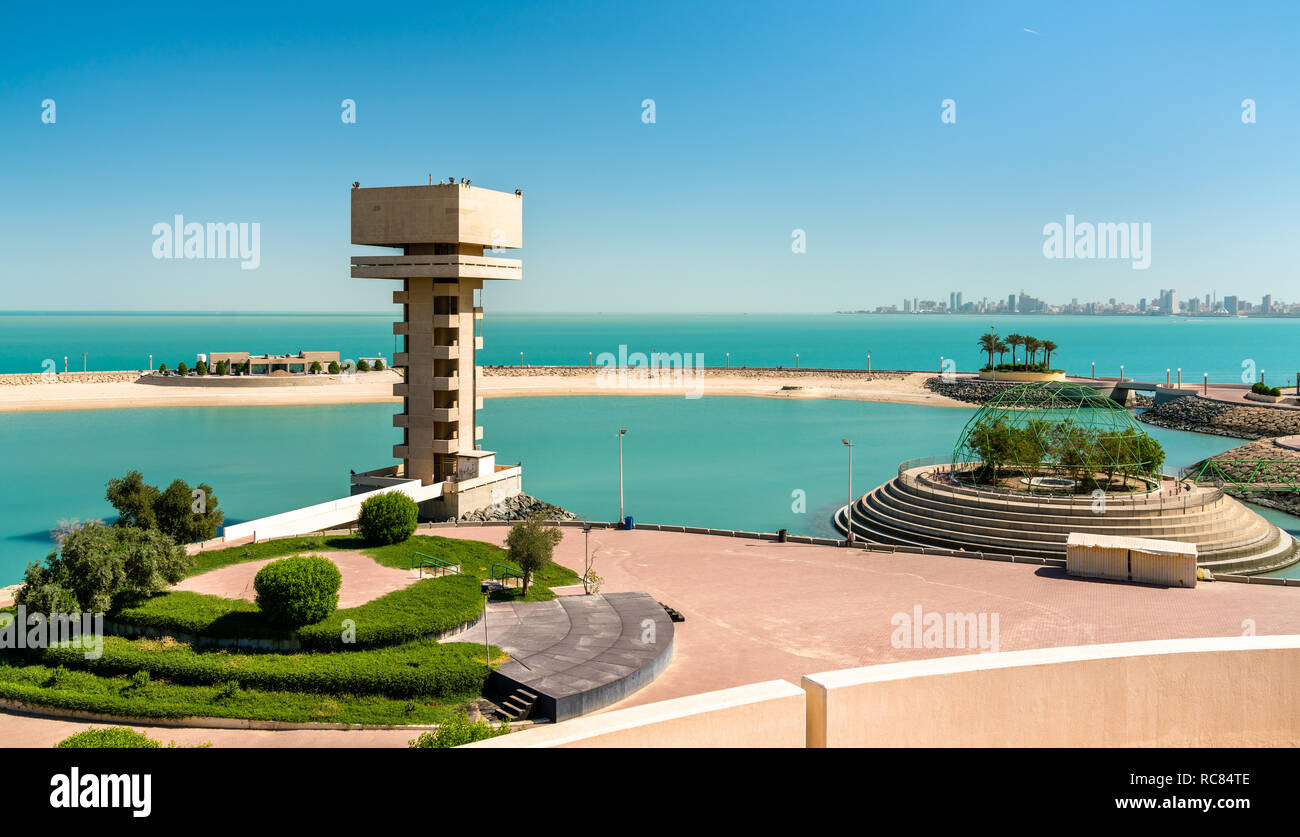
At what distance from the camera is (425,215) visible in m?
40.7

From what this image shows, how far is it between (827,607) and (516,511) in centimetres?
2121

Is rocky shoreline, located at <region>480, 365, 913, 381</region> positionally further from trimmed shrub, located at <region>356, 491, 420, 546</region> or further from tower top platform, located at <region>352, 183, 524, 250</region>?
trimmed shrub, located at <region>356, 491, 420, 546</region>

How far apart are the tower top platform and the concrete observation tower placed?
4cm

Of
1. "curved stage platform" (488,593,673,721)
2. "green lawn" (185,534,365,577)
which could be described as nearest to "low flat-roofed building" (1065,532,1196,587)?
"curved stage platform" (488,593,673,721)

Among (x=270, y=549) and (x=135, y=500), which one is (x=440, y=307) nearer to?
(x=135, y=500)

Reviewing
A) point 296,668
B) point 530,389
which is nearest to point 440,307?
point 296,668

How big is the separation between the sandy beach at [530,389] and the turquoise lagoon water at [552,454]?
3.91 m

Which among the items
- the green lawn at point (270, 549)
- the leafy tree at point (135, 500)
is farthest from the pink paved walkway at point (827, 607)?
the leafy tree at point (135, 500)

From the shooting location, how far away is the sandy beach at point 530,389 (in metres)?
97.8

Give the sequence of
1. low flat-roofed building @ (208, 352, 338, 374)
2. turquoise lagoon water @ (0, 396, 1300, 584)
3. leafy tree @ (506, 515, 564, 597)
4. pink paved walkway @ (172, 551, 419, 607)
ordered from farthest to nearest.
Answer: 1. low flat-roofed building @ (208, 352, 338, 374)
2. turquoise lagoon water @ (0, 396, 1300, 584)
3. leafy tree @ (506, 515, 564, 597)
4. pink paved walkway @ (172, 551, 419, 607)

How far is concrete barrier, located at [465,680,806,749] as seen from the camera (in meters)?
6.01
